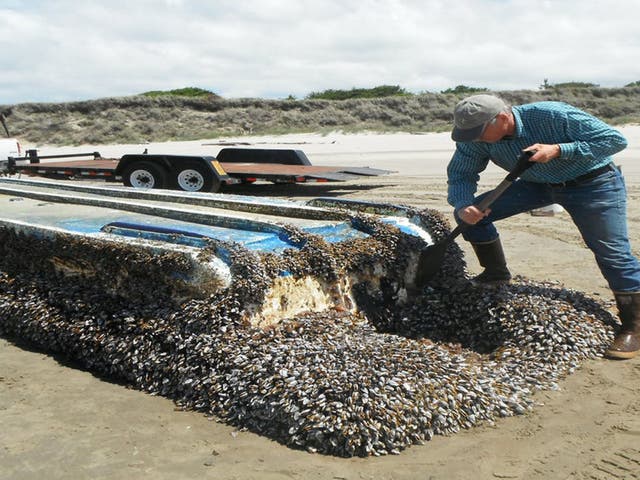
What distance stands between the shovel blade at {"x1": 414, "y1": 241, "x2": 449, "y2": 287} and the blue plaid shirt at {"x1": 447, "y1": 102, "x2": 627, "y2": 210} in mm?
384

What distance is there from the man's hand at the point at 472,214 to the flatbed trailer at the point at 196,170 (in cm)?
702

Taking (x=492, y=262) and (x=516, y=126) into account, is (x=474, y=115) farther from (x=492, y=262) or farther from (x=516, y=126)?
(x=492, y=262)

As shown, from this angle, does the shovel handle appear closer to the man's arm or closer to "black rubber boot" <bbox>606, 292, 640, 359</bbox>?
the man's arm

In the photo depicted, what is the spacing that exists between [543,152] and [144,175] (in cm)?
862

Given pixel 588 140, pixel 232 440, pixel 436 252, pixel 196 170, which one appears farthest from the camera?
pixel 196 170

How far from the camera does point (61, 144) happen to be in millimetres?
29812

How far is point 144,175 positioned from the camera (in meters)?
11.4

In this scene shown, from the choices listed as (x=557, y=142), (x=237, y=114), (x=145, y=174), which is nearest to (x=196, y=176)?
(x=145, y=174)

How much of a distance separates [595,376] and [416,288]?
134 cm

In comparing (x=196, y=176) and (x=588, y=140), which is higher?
(x=588, y=140)

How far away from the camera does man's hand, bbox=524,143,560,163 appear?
3.79 meters

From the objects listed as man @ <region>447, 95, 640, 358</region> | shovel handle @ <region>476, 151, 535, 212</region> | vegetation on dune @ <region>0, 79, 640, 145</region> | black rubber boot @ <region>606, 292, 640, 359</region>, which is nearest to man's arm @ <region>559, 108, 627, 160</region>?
man @ <region>447, 95, 640, 358</region>

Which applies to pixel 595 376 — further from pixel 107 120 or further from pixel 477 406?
pixel 107 120

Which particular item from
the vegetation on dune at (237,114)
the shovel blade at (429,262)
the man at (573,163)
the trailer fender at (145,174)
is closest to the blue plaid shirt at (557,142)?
the man at (573,163)
